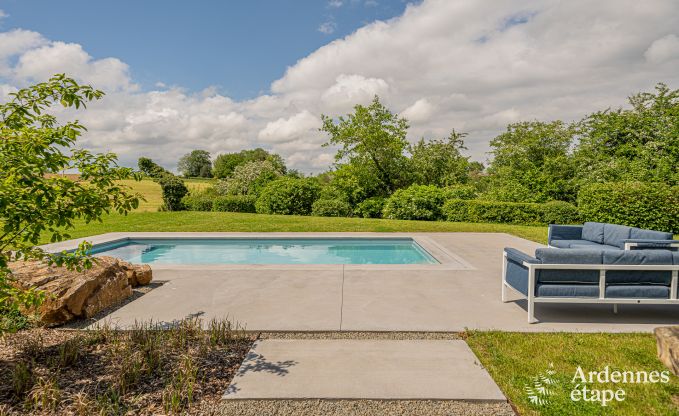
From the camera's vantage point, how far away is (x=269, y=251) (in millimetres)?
10461

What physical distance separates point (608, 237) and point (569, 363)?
17.9 ft

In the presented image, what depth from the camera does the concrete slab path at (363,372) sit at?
2594 mm

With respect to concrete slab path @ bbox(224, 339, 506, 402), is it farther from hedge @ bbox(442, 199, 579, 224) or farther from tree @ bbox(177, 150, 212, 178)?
tree @ bbox(177, 150, 212, 178)

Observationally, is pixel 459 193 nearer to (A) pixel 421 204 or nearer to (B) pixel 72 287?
(A) pixel 421 204

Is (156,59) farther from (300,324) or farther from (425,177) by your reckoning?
(425,177)

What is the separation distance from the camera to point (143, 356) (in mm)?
2996

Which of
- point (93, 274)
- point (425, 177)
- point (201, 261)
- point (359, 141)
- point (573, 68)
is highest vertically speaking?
point (573, 68)

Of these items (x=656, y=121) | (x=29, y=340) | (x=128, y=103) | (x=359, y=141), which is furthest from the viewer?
(x=359, y=141)

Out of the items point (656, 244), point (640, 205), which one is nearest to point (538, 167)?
point (640, 205)

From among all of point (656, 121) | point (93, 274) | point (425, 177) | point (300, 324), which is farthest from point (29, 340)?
point (656, 121)

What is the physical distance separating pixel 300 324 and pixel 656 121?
21.3m

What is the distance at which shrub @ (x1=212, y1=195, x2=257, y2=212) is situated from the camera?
19828 millimetres

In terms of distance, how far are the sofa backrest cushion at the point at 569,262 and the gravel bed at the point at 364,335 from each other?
136cm

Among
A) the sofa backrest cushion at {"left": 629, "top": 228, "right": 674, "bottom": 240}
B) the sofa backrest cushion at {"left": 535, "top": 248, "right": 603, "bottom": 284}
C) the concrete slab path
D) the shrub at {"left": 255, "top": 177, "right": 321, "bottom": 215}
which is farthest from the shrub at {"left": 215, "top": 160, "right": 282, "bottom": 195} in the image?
the concrete slab path
